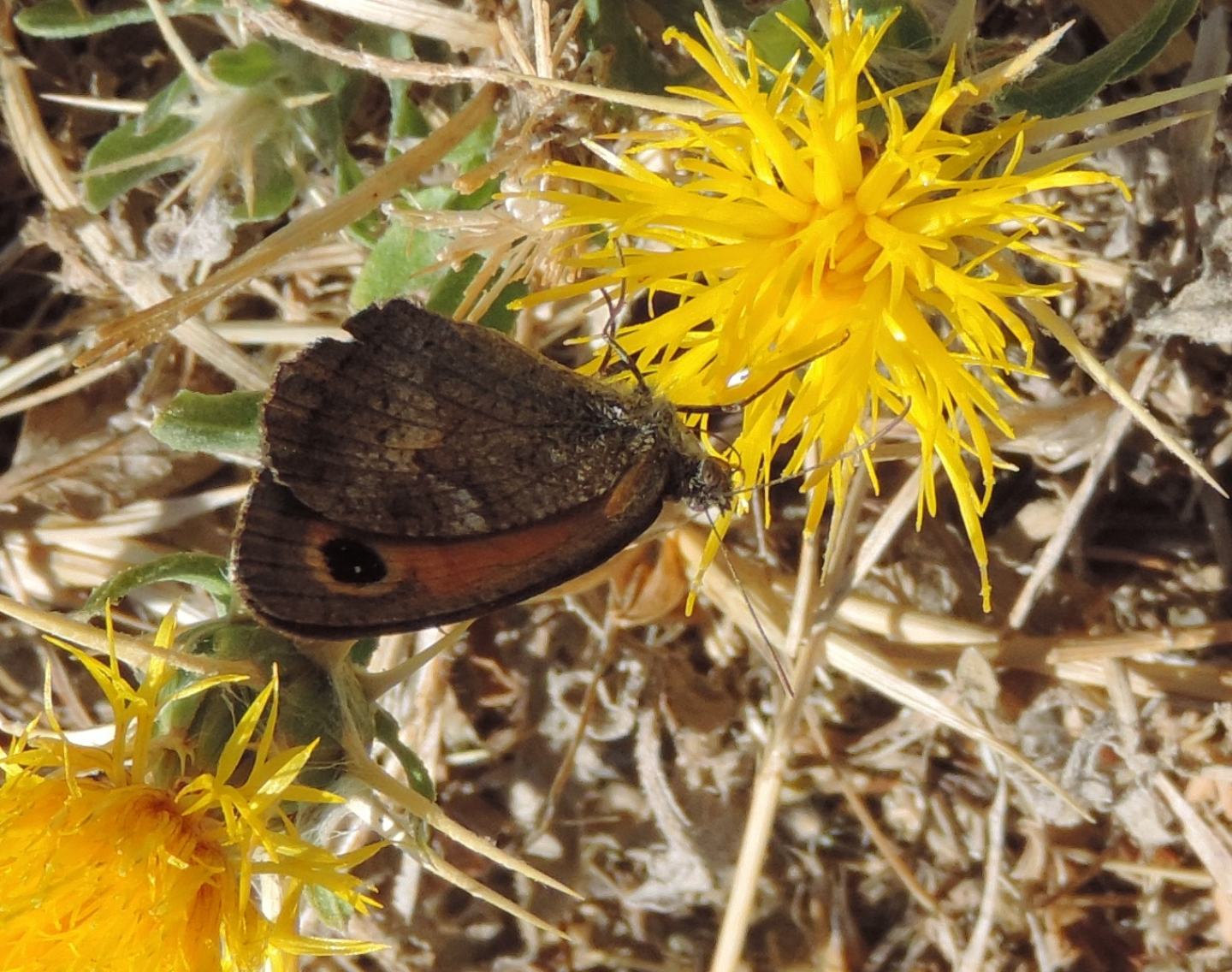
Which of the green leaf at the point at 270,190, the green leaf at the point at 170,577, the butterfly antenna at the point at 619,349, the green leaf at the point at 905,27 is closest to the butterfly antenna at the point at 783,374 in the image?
the butterfly antenna at the point at 619,349

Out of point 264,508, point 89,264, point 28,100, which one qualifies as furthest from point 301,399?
point 28,100

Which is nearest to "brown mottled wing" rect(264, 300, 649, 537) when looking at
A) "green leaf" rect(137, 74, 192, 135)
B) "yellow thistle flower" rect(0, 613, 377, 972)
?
"yellow thistle flower" rect(0, 613, 377, 972)

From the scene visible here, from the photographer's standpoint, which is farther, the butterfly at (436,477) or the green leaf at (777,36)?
the green leaf at (777,36)

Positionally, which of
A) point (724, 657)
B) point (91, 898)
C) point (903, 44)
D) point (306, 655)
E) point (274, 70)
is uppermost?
point (903, 44)

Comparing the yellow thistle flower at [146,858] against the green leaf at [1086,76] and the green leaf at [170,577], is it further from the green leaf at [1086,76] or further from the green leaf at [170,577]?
the green leaf at [1086,76]

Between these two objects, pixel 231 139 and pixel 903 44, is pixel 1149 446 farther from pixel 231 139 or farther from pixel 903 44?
pixel 231 139

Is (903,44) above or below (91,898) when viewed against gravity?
above
